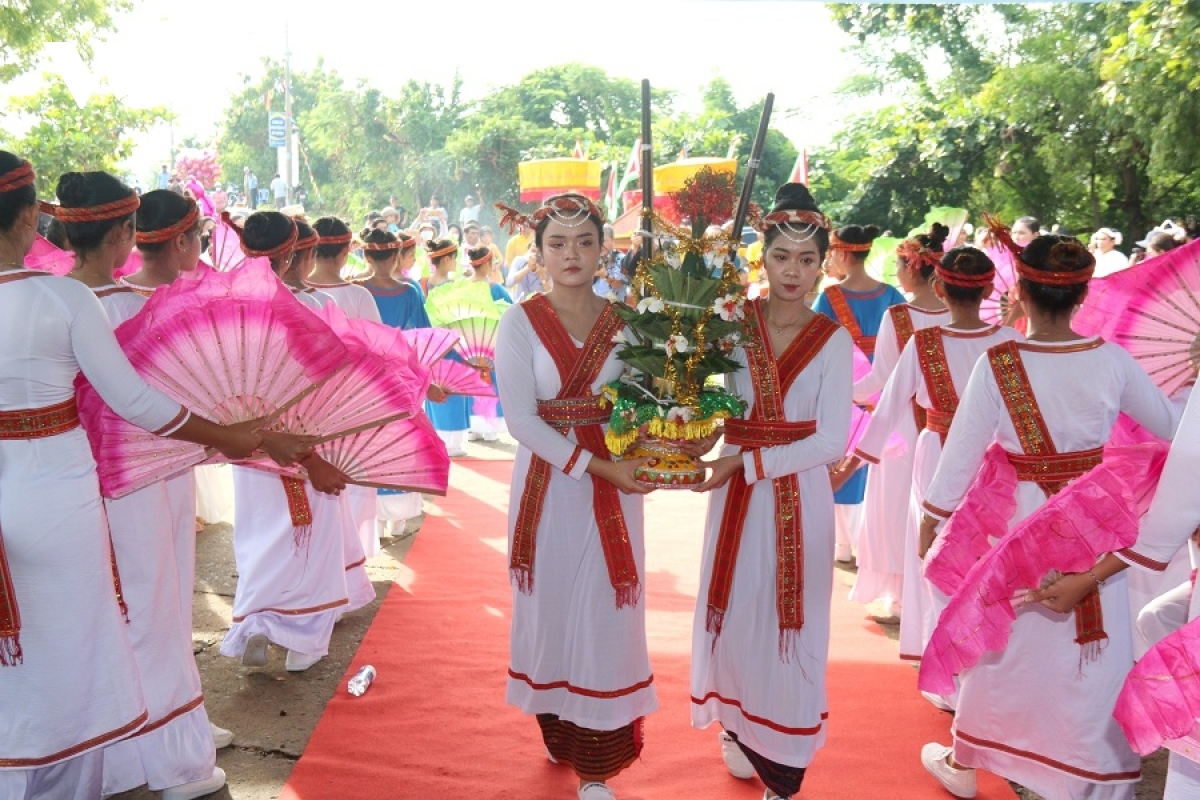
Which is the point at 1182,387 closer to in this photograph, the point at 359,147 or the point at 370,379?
Result: the point at 370,379

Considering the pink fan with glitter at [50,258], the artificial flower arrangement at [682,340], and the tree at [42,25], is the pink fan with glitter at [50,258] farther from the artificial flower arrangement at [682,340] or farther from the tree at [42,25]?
the tree at [42,25]

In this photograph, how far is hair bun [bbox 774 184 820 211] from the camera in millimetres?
3477

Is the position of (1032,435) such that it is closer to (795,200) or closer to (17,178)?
(795,200)

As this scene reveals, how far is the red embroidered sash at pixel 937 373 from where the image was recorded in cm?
441

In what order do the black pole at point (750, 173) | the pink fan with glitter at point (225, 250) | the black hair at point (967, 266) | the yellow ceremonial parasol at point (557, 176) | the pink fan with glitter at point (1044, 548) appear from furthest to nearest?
the yellow ceremonial parasol at point (557, 176) → the pink fan with glitter at point (225, 250) → the black hair at point (967, 266) → the black pole at point (750, 173) → the pink fan with glitter at point (1044, 548)

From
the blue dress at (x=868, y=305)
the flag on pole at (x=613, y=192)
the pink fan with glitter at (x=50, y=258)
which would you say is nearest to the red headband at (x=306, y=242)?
the pink fan with glitter at (x=50, y=258)

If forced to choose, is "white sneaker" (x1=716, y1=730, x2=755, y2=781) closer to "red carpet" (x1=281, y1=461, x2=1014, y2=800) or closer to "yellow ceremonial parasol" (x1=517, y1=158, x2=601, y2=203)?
"red carpet" (x1=281, y1=461, x2=1014, y2=800)

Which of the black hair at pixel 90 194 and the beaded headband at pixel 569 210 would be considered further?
the beaded headband at pixel 569 210

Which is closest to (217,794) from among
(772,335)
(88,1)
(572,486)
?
(572,486)

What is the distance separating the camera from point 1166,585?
4.55 m

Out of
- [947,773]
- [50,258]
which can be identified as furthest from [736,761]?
[50,258]

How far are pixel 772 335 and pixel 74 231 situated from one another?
6.79 feet

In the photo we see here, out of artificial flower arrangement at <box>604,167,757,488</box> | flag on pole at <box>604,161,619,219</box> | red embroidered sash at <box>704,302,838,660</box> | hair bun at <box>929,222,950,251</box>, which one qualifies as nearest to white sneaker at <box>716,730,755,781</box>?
red embroidered sash at <box>704,302,838,660</box>

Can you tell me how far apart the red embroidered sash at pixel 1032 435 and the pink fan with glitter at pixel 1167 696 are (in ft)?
3.62
